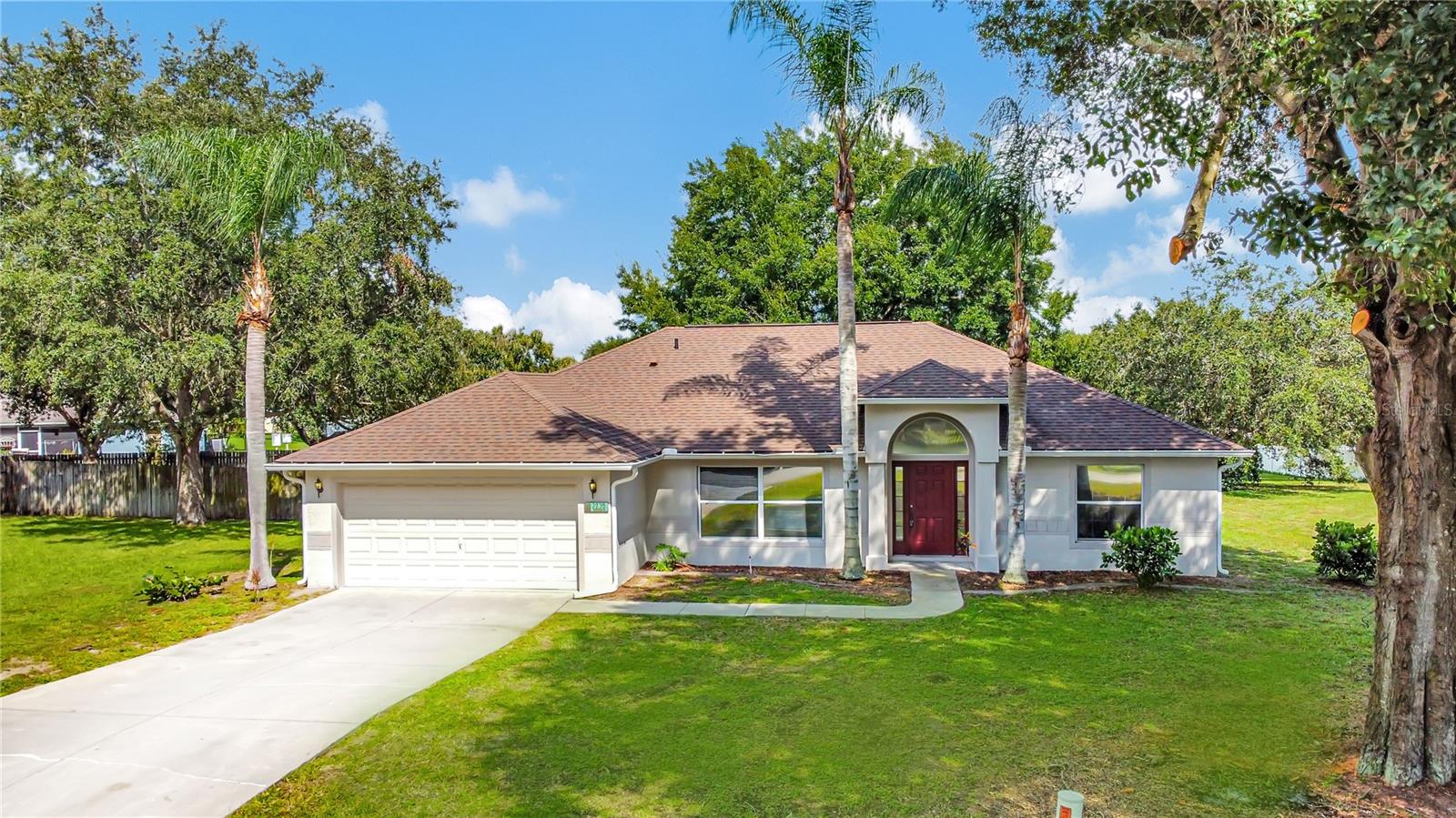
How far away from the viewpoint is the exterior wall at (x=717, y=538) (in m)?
15.8

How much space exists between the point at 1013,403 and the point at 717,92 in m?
11.2

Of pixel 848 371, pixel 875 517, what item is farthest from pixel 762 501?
pixel 848 371

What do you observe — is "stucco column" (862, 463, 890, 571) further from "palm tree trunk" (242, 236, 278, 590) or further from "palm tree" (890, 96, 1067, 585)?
"palm tree trunk" (242, 236, 278, 590)

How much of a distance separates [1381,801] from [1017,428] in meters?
8.77

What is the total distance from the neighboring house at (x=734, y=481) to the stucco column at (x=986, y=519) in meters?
0.03

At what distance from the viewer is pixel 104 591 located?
13914 millimetres

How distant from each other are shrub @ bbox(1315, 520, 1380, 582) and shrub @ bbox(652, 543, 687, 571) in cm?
1243

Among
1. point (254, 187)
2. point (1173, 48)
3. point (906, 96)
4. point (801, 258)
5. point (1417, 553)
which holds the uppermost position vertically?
point (801, 258)

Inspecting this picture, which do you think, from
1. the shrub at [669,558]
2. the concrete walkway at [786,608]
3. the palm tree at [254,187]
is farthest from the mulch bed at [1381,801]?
the palm tree at [254,187]

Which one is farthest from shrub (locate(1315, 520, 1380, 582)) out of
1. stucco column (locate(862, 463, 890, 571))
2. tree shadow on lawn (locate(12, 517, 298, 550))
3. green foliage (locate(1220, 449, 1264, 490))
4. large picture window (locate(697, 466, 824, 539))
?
tree shadow on lawn (locate(12, 517, 298, 550))

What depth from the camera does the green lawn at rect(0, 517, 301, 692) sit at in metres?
10.2

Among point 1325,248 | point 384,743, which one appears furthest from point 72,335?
point 1325,248

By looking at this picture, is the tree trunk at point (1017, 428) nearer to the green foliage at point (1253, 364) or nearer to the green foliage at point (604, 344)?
the green foliage at point (1253, 364)

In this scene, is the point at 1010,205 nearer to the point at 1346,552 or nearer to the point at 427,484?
the point at 1346,552
